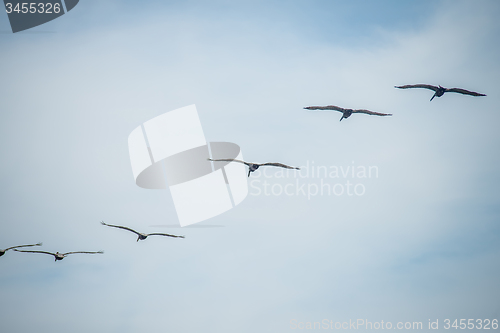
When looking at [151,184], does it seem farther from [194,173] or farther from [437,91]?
[437,91]

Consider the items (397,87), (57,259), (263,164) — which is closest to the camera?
(397,87)

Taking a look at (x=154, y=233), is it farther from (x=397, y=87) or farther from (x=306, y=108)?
(x=397, y=87)

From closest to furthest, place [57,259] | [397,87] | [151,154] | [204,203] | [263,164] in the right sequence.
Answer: [397,87] → [263,164] → [57,259] → [151,154] → [204,203]

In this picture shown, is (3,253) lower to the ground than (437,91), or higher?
lower

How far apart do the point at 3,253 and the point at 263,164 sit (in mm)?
41651

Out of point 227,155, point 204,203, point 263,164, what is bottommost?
point 204,203

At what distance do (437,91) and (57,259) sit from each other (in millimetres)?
65642

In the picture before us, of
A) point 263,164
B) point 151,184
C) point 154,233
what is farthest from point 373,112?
point 151,184

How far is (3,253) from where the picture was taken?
6931cm

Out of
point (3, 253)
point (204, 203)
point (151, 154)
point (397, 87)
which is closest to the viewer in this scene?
point (397, 87)

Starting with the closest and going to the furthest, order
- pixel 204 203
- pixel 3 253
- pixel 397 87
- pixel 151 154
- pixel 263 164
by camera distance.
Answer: pixel 397 87 < pixel 263 164 < pixel 3 253 < pixel 151 154 < pixel 204 203

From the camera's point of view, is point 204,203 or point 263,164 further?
point 204,203

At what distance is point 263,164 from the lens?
6431 centimetres

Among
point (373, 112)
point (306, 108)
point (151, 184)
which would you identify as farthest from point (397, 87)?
point (151, 184)
